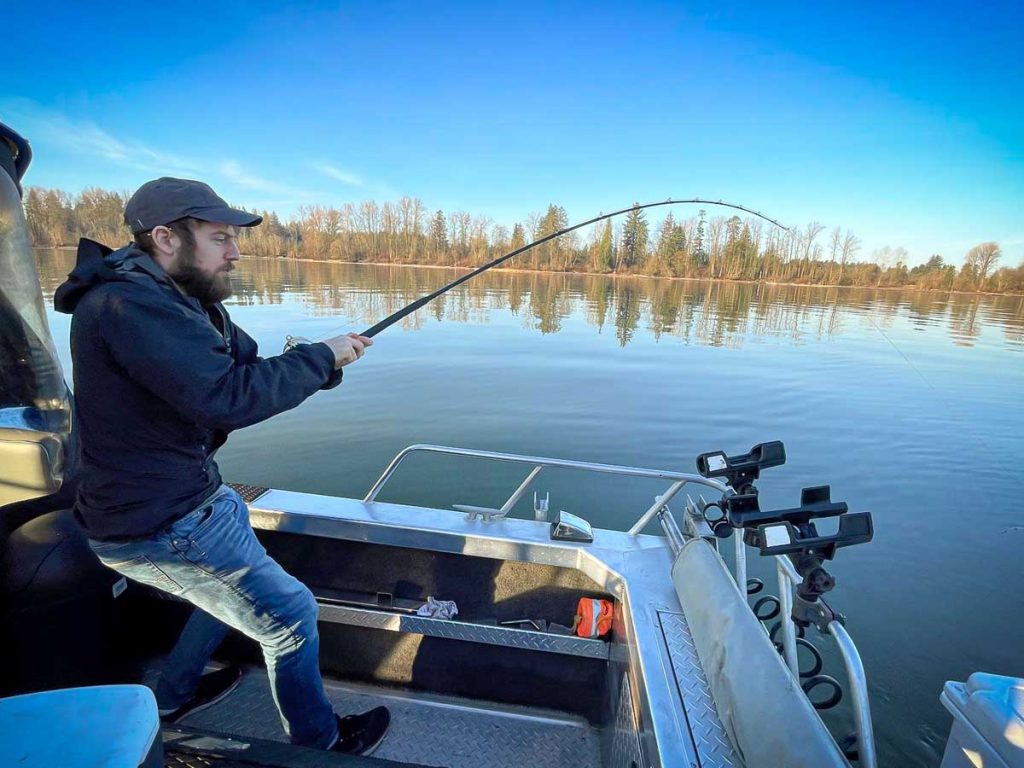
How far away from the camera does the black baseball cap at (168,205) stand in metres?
Answer: 1.40

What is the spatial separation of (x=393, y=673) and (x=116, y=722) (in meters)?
1.85

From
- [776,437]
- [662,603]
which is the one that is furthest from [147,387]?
[776,437]

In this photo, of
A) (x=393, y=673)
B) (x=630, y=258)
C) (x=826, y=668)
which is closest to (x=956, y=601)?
(x=826, y=668)

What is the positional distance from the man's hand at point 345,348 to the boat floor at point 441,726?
1.85 metres

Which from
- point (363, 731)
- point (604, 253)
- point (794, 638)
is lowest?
point (363, 731)

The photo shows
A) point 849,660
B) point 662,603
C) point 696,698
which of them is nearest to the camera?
point 849,660

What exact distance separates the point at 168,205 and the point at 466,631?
212 cm

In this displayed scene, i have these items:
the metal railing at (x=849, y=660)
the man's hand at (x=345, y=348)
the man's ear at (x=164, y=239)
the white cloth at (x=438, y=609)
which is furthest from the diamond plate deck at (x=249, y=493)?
the metal railing at (x=849, y=660)

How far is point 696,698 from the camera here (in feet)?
5.30

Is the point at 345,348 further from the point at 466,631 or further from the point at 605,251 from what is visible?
the point at 605,251

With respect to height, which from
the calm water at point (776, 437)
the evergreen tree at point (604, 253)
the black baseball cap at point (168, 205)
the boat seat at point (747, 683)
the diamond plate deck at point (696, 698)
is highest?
the evergreen tree at point (604, 253)

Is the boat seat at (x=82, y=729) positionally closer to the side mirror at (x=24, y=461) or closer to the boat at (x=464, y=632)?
the boat at (x=464, y=632)

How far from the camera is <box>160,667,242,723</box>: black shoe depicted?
7.51 ft

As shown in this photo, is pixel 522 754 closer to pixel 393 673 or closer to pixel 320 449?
pixel 393 673
